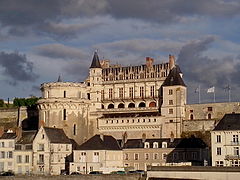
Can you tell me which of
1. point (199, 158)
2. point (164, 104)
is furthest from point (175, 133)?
point (199, 158)

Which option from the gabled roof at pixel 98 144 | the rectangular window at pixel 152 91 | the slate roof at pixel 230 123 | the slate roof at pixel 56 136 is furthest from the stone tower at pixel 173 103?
the slate roof at pixel 230 123

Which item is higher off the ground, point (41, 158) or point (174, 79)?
point (174, 79)

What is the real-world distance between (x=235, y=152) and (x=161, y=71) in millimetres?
31499

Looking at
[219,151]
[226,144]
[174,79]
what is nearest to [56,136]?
[174,79]

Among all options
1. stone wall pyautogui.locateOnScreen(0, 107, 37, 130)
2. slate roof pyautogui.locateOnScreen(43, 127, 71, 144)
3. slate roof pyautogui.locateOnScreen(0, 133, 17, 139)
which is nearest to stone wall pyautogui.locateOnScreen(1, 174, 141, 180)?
slate roof pyautogui.locateOnScreen(43, 127, 71, 144)

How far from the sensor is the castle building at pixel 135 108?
77812 mm

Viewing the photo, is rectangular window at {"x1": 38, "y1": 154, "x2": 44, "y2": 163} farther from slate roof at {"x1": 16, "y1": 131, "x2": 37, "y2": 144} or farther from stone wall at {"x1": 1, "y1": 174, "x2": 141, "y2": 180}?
stone wall at {"x1": 1, "y1": 174, "x2": 141, "y2": 180}

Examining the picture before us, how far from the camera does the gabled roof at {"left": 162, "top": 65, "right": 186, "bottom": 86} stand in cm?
7931

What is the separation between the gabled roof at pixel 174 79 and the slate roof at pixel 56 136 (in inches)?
710

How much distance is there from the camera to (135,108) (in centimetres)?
8431

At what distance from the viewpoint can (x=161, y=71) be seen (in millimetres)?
85500

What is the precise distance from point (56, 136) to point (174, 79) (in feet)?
67.2

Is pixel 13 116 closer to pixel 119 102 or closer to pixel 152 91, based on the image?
pixel 119 102

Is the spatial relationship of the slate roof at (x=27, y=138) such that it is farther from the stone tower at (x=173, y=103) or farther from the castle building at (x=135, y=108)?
the stone tower at (x=173, y=103)
